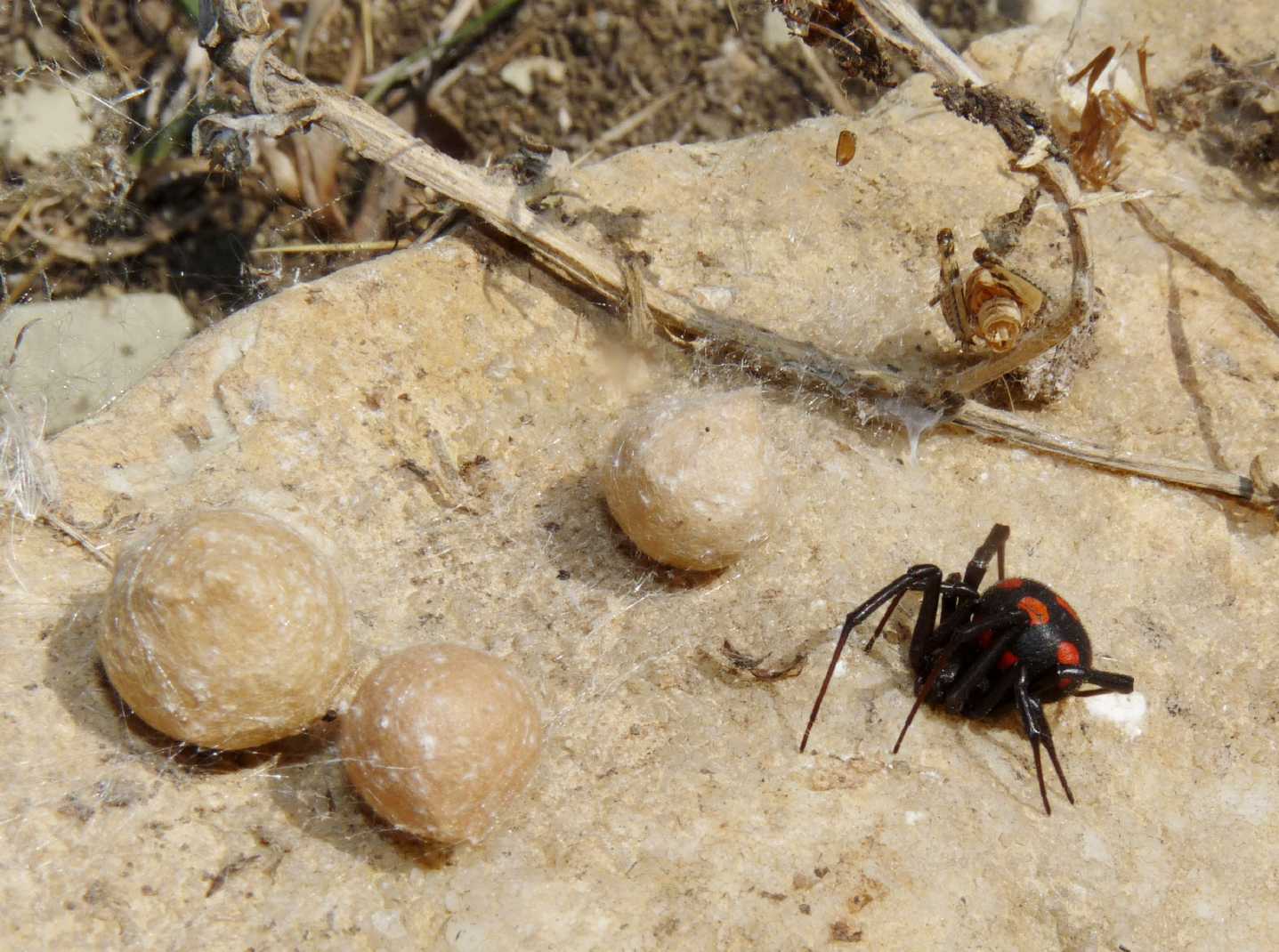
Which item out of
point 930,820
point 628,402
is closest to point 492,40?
point 628,402

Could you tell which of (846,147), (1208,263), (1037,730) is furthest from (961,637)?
(1208,263)

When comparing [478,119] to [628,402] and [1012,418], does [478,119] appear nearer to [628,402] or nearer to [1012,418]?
[628,402]

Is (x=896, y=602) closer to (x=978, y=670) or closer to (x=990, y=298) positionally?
(x=978, y=670)

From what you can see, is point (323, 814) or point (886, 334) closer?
point (323, 814)

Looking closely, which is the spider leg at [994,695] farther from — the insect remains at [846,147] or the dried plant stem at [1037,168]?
the insect remains at [846,147]

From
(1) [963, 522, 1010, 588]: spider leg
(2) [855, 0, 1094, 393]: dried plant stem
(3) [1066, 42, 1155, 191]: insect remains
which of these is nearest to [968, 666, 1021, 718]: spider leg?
(1) [963, 522, 1010, 588]: spider leg

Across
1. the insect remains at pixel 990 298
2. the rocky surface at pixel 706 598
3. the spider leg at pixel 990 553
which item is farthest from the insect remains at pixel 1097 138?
the spider leg at pixel 990 553
